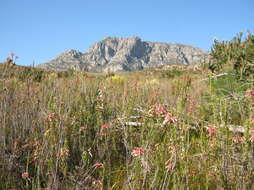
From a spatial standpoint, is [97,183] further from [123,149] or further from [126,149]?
[123,149]

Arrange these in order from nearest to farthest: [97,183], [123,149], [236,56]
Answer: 1. [97,183]
2. [123,149]
3. [236,56]

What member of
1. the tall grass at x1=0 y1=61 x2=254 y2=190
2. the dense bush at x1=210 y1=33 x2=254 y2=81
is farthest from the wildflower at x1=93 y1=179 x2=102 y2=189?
the dense bush at x1=210 y1=33 x2=254 y2=81

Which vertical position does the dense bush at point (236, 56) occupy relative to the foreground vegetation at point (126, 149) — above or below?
above

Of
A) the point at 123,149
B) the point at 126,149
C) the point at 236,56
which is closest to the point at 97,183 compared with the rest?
the point at 126,149

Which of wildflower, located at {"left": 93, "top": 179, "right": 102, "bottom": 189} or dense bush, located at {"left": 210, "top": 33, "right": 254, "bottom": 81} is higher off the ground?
dense bush, located at {"left": 210, "top": 33, "right": 254, "bottom": 81}

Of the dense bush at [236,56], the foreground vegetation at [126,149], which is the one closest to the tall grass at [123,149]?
the foreground vegetation at [126,149]

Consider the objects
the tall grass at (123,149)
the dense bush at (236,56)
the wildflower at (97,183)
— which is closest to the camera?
the tall grass at (123,149)

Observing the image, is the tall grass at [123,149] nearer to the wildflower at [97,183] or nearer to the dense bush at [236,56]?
the wildflower at [97,183]

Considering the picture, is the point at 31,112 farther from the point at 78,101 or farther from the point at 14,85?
the point at 14,85

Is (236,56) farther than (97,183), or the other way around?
(236,56)

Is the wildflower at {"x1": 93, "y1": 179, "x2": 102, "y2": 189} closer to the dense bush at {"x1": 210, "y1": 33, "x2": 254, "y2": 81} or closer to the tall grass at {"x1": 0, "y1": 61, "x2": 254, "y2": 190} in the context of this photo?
the tall grass at {"x1": 0, "y1": 61, "x2": 254, "y2": 190}

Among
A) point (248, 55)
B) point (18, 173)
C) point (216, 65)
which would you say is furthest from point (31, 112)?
point (216, 65)

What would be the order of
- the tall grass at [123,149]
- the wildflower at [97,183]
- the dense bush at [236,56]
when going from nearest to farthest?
the tall grass at [123,149] → the wildflower at [97,183] → the dense bush at [236,56]

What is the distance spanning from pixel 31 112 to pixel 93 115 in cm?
80
